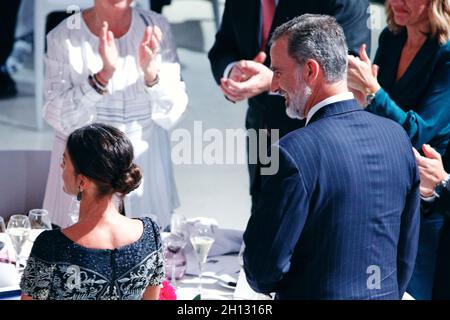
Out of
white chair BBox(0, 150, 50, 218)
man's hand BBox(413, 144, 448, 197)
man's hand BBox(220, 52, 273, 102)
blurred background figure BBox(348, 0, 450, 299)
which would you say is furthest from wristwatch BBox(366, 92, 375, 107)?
white chair BBox(0, 150, 50, 218)

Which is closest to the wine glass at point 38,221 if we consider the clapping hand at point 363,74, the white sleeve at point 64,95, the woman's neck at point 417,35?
the white sleeve at point 64,95

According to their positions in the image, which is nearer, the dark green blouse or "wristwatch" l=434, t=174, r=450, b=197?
"wristwatch" l=434, t=174, r=450, b=197

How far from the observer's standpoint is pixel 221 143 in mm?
6234

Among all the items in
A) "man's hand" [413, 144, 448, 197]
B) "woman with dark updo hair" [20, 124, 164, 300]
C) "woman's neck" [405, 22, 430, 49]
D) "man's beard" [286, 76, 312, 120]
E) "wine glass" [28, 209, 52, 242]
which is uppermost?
"man's beard" [286, 76, 312, 120]

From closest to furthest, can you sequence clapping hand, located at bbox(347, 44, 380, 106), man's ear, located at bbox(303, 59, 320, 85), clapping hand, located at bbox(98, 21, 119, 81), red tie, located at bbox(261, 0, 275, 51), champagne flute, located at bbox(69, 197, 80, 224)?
man's ear, located at bbox(303, 59, 320, 85), champagne flute, located at bbox(69, 197, 80, 224), clapping hand, located at bbox(347, 44, 380, 106), clapping hand, located at bbox(98, 21, 119, 81), red tie, located at bbox(261, 0, 275, 51)

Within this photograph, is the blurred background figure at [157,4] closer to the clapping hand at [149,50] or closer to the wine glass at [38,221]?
the clapping hand at [149,50]

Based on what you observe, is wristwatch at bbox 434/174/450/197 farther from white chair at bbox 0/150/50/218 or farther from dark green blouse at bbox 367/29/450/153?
white chair at bbox 0/150/50/218

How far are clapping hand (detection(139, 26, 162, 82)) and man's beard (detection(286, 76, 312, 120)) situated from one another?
3.35ft

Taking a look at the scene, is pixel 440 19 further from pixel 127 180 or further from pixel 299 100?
pixel 127 180

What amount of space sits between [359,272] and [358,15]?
5.23 ft

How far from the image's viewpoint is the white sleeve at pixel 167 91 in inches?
137

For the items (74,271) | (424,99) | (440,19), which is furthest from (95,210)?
(440,19)

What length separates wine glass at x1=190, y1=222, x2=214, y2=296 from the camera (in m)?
2.74
